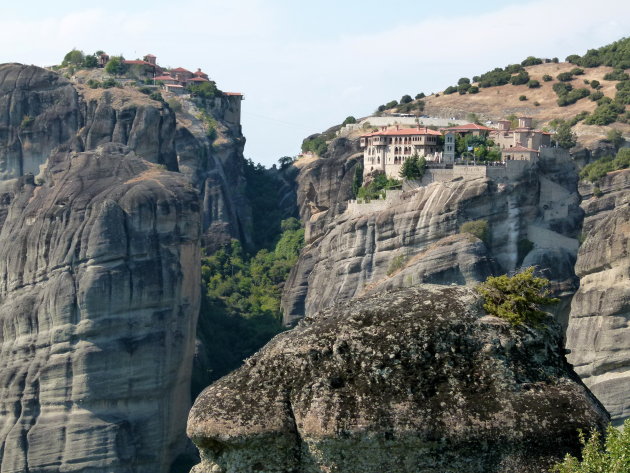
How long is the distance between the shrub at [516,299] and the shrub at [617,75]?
413 ft

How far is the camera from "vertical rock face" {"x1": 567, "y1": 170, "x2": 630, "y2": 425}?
8944 centimetres

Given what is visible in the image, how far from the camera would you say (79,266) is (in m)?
105

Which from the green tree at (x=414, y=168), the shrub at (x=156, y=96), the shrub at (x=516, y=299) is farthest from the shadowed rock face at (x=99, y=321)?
the shrub at (x=516, y=299)

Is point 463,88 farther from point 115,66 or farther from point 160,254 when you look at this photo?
point 160,254

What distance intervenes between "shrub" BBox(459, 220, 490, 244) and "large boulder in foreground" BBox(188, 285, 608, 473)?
273 ft

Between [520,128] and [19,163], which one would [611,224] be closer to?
[520,128]

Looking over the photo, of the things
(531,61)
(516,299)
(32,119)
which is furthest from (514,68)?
(516,299)

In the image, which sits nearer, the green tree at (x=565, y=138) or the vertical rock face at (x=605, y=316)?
the vertical rock face at (x=605, y=316)

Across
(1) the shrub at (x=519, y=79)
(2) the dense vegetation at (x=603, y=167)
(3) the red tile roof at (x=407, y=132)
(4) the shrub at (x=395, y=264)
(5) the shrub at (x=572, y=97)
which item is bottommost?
(4) the shrub at (x=395, y=264)

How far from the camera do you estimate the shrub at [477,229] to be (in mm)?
103438

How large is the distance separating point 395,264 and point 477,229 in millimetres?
5667

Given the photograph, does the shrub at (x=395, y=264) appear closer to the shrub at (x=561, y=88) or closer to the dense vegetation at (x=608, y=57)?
the shrub at (x=561, y=88)

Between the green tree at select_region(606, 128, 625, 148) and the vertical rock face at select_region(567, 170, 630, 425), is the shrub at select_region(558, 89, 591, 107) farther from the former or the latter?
the vertical rock face at select_region(567, 170, 630, 425)

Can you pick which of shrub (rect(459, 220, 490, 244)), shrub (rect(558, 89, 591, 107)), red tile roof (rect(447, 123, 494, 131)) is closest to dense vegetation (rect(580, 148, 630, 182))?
red tile roof (rect(447, 123, 494, 131))
